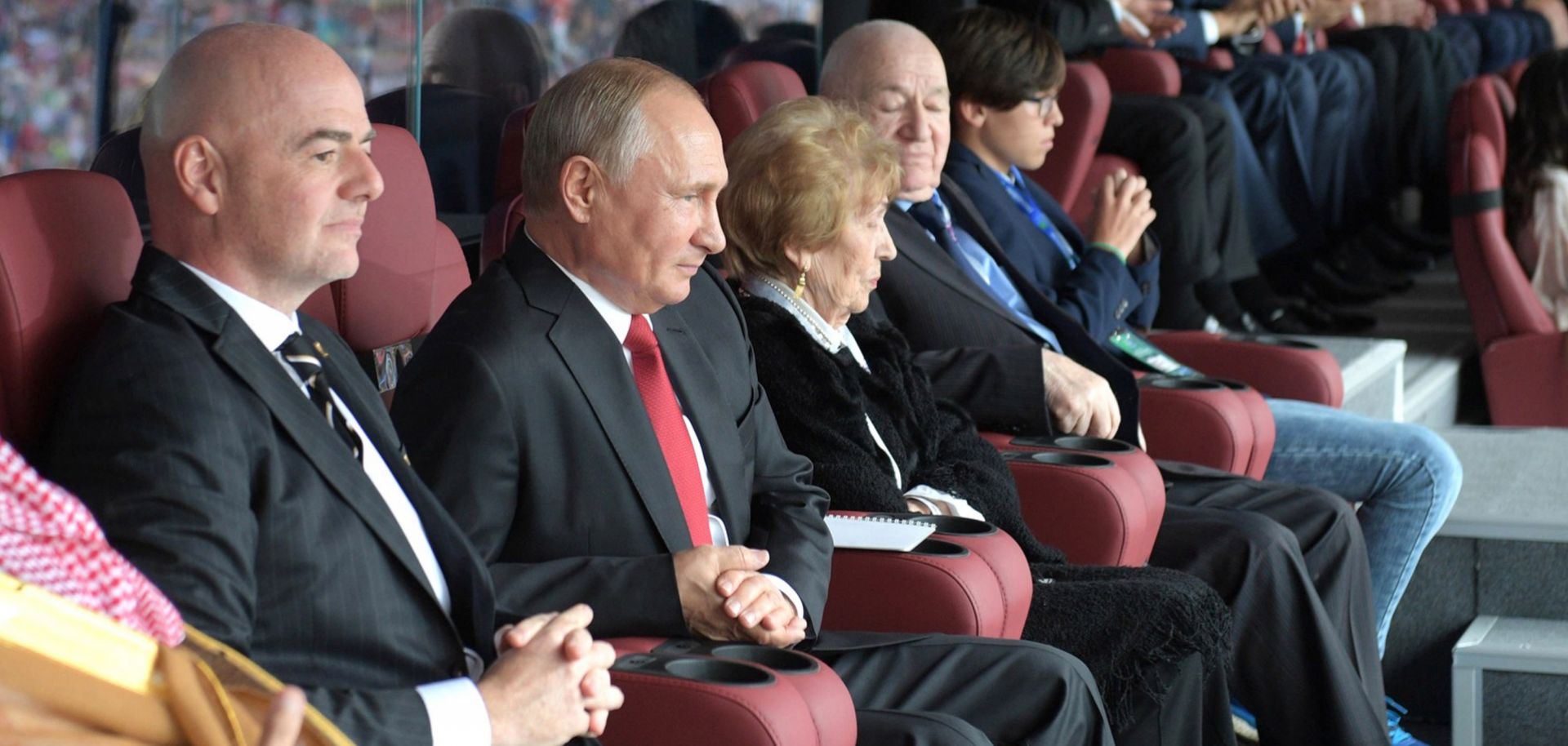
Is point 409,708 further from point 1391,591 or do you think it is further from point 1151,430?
point 1391,591

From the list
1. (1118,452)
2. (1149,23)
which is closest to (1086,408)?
(1118,452)

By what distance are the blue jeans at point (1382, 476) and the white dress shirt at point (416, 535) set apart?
2013 mm

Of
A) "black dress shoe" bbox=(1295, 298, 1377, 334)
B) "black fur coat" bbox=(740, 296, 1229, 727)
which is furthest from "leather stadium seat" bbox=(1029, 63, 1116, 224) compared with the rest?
"black fur coat" bbox=(740, 296, 1229, 727)

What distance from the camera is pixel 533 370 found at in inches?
74.1

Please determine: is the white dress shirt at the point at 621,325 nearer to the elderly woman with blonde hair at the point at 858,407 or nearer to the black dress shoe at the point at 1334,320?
the elderly woman with blonde hair at the point at 858,407

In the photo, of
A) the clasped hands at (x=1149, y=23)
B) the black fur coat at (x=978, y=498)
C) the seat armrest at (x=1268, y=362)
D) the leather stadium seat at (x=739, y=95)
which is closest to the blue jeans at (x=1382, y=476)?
the seat armrest at (x=1268, y=362)

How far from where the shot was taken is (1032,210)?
3463 mm

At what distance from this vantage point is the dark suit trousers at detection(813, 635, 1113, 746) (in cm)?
207

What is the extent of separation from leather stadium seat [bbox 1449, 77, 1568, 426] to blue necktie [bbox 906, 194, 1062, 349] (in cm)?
198

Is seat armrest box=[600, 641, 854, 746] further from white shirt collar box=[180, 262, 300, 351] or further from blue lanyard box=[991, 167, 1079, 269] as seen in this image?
blue lanyard box=[991, 167, 1079, 269]

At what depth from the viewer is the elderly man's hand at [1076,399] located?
2.92 metres

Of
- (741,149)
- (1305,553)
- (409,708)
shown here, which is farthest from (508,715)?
(1305,553)

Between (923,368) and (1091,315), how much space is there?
0.57 metres

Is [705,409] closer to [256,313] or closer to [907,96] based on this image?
[256,313]
